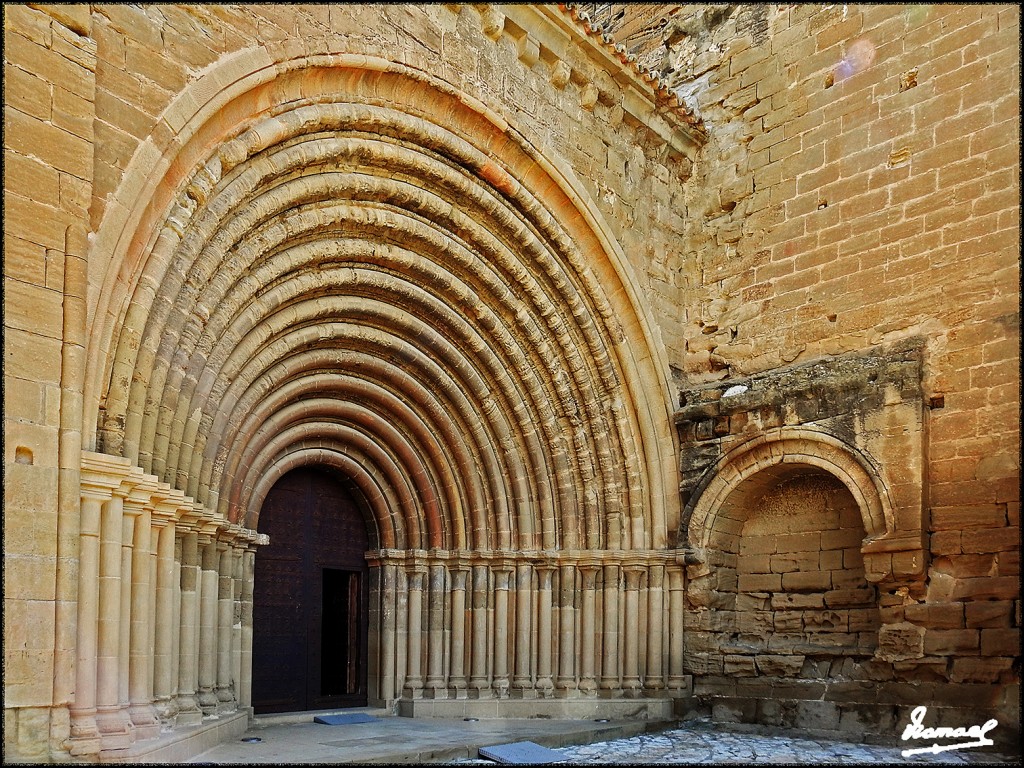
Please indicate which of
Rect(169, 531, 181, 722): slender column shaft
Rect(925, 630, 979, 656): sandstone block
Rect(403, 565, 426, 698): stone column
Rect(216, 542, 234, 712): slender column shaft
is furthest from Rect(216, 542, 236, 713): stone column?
Rect(925, 630, 979, 656): sandstone block

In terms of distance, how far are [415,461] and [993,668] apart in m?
4.66

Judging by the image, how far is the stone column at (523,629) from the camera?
329 inches

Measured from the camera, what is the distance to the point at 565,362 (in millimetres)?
8984

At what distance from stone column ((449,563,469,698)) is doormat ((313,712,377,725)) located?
74 cm

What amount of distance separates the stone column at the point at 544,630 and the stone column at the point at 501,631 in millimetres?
275

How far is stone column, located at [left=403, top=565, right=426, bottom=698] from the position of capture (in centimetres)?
833

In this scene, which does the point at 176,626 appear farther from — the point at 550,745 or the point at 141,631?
the point at 550,745

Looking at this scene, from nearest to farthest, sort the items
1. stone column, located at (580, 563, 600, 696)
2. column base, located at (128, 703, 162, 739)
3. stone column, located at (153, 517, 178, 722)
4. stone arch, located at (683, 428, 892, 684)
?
column base, located at (128, 703, 162, 739) → stone column, located at (153, 517, 178, 722) → stone arch, located at (683, 428, 892, 684) → stone column, located at (580, 563, 600, 696)

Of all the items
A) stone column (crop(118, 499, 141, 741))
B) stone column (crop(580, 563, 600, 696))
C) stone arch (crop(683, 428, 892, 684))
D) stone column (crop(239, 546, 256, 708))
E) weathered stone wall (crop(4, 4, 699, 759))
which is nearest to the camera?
weathered stone wall (crop(4, 4, 699, 759))

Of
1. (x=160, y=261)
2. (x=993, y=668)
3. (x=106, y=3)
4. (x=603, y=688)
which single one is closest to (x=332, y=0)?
(x=106, y=3)

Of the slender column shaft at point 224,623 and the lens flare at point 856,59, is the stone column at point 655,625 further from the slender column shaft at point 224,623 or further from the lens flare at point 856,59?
the lens flare at point 856,59

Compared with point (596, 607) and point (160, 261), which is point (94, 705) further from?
point (596, 607)

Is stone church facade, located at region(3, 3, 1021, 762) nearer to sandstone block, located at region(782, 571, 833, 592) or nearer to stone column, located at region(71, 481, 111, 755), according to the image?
sandstone block, located at region(782, 571, 833, 592)

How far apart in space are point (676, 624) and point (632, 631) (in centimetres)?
40
